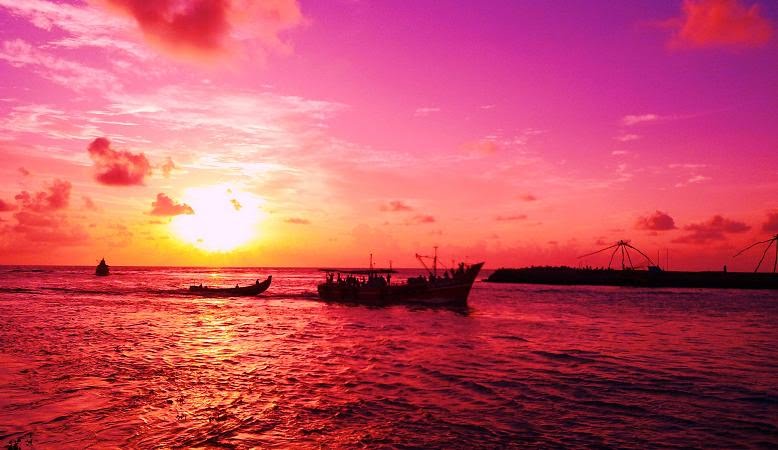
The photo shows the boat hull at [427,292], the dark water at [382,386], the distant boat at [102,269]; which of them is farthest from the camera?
the distant boat at [102,269]

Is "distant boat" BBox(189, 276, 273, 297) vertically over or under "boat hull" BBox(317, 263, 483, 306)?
under

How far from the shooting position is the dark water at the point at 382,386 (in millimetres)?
14086

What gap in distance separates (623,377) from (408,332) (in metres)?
18.5

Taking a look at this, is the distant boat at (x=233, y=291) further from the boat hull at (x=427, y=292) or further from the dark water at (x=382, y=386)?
the dark water at (x=382, y=386)

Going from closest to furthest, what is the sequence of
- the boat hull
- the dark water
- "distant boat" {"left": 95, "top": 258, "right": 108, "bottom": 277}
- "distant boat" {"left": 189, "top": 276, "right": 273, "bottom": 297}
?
1. the dark water
2. the boat hull
3. "distant boat" {"left": 189, "top": 276, "right": 273, "bottom": 297}
4. "distant boat" {"left": 95, "top": 258, "right": 108, "bottom": 277}

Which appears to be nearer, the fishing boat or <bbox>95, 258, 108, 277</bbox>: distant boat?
the fishing boat

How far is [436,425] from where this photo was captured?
15.1 meters

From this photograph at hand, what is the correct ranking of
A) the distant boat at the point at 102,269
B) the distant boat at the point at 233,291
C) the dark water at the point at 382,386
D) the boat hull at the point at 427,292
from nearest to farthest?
the dark water at the point at 382,386 < the boat hull at the point at 427,292 < the distant boat at the point at 233,291 < the distant boat at the point at 102,269

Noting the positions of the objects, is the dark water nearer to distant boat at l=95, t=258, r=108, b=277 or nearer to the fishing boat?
the fishing boat

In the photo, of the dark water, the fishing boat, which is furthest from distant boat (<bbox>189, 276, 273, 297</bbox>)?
the dark water

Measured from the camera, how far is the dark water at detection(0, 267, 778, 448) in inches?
555

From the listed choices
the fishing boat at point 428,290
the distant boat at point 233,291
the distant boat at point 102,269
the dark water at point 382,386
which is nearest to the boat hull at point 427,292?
the fishing boat at point 428,290

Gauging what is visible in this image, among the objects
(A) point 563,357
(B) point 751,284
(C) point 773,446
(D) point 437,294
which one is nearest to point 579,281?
(B) point 751,284

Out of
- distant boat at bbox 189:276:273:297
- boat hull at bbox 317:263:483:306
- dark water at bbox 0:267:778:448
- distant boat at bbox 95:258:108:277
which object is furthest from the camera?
distant boat at bbox 95:258:108:277
